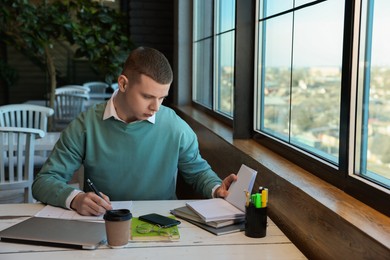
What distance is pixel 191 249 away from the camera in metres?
1.31

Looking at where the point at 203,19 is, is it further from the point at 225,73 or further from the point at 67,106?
the point at 67,106

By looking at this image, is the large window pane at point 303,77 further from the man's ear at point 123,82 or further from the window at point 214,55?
the man's ear at point 123,82

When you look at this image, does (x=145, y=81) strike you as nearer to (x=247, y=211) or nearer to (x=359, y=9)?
(x=247, y=211)

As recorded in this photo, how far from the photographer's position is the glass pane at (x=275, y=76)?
85.0 inches

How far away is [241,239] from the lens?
4.57 ft

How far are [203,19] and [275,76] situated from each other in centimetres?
176

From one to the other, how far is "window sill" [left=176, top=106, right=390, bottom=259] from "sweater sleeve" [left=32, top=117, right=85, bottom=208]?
2.25ft

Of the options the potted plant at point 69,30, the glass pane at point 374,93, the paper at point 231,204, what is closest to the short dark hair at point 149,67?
the paper at point 231,204

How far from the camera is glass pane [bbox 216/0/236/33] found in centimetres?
298

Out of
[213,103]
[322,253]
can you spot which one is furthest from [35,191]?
[213,103]

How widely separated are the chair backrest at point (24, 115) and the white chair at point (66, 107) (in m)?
1.60

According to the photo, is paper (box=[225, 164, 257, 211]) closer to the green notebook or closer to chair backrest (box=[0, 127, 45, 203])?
the green notebook

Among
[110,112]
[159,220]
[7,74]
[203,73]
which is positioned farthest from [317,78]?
[7,74]

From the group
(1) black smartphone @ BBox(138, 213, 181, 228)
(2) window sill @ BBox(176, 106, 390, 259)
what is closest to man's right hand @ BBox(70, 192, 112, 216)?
(1) black smartphone @ BBox(138, 213, 181, 228)
